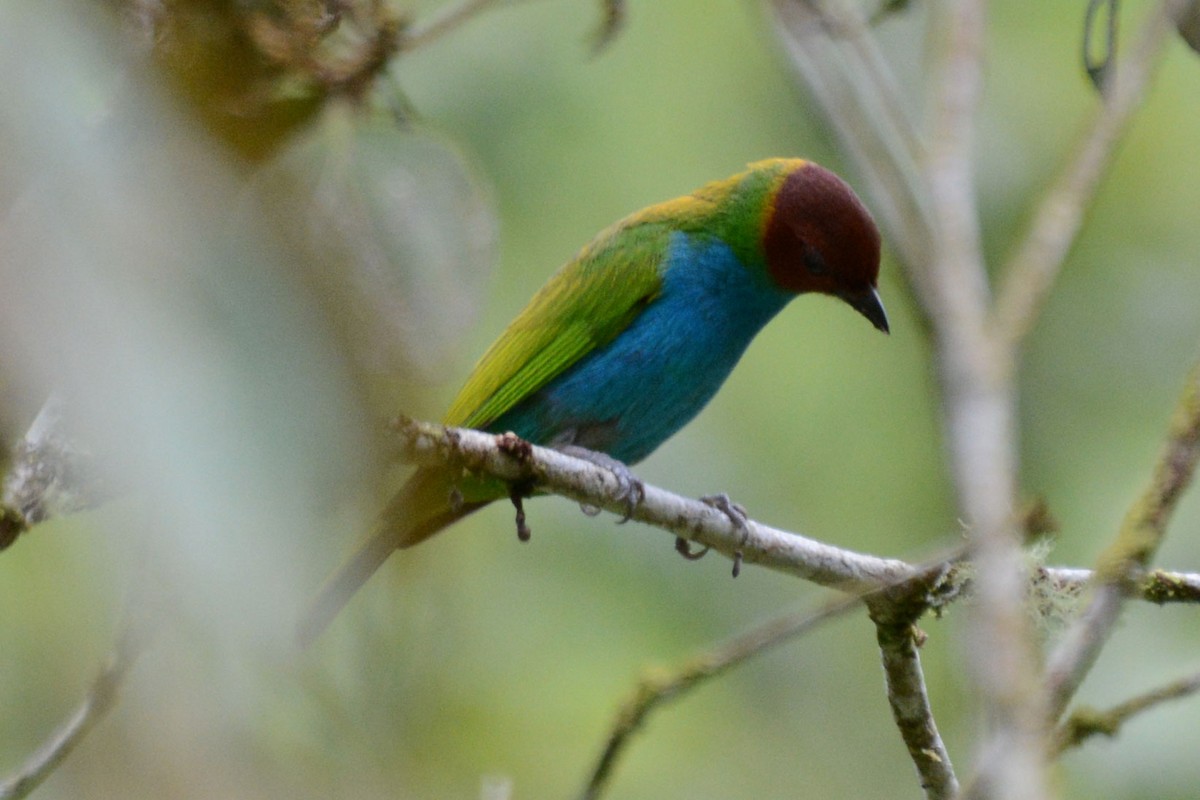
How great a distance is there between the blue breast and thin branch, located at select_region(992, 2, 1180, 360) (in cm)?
278

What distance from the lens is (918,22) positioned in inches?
200

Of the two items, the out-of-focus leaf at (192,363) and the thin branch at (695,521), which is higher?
the out-of-focus leaf at (192,363)

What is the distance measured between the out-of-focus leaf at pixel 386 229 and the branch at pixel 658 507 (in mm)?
816

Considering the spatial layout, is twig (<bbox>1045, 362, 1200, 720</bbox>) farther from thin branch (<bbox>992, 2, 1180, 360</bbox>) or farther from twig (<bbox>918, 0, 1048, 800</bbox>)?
thin branch (<bbox>992, 2, 1180, 360</bbox>)

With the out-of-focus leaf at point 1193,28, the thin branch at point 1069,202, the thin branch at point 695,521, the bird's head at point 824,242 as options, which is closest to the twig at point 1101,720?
the thin branch at point 1069,202

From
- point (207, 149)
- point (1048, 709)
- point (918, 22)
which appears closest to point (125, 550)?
point (207, 149)

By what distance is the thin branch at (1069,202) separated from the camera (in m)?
1.40

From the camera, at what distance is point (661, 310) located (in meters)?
4.62

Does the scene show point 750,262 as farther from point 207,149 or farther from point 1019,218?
point 207,149

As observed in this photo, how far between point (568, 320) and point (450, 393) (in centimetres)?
245

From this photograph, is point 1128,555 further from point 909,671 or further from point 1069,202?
point 909,671

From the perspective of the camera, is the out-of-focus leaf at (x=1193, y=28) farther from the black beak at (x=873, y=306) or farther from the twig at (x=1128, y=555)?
the black beak at (x=873, y=306)

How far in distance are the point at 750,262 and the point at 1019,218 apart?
2.08 meters

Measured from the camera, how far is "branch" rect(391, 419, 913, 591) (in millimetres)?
3045
